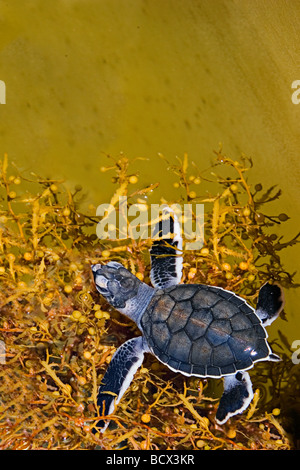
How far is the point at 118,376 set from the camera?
0.85m

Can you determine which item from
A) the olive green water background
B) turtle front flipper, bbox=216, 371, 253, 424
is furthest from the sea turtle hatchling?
the olive green water background

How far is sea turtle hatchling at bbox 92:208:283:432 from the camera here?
801mm

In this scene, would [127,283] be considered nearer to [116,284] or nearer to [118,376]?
[116,284]

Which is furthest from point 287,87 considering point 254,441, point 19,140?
point 254,441

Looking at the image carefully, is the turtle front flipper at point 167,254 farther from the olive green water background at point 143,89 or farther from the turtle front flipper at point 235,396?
the turtle front flipper at point 235,396

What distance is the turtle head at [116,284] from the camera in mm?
833

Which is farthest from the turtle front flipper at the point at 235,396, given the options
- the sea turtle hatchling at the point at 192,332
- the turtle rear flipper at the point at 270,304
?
the turtle rear flipper at the point at 270,304

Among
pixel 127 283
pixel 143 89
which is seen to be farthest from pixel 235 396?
pixel 143 89

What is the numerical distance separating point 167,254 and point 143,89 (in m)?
0.46

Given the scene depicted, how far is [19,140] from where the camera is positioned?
107 cm

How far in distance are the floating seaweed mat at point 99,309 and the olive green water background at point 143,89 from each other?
5 cm

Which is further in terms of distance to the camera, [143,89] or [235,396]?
[143,89]

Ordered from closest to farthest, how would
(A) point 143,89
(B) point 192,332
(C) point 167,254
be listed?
1. (B) point 192,332
2. (C) point 167,254
3. (A) point 143,89
